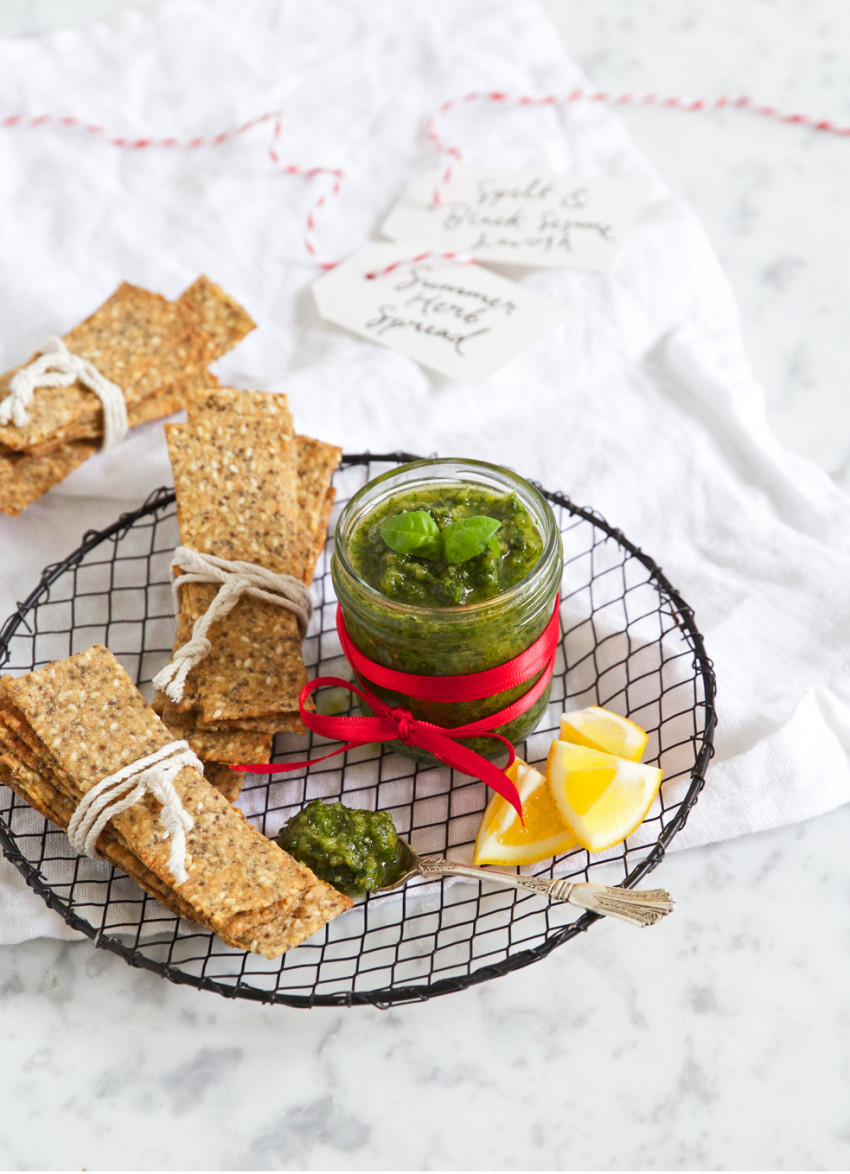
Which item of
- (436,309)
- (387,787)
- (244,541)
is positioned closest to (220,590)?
(244,541)

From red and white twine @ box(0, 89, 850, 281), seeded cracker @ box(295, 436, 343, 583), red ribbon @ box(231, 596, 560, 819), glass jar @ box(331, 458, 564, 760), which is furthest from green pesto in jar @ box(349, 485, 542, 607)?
red and white twine @ box(0, 89, 850, 281)

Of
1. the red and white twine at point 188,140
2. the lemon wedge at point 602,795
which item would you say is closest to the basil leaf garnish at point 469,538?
the lemon wedge at point 602,795

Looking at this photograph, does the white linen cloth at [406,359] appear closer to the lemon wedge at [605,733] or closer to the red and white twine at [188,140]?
the red and white twine at [188,140]

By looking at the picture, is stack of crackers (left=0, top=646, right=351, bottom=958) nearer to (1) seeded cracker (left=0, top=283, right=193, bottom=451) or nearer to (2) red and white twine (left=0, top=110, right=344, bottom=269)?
(1) seeded cracker (left=0, top=283, right=193, bottom=451)

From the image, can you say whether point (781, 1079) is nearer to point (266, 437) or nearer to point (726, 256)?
point (266, 437)

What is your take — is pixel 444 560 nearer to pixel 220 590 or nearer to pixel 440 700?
pixel 440 700

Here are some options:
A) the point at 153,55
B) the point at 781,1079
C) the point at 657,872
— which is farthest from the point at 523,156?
the point at 781,1079
